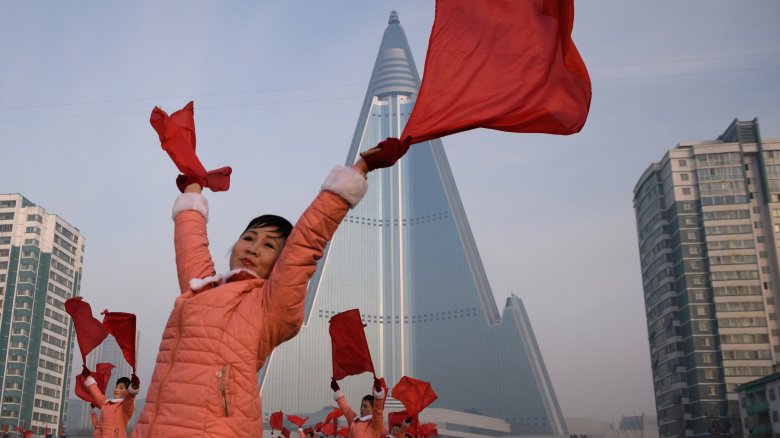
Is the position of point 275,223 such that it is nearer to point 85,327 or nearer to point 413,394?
point 85,327

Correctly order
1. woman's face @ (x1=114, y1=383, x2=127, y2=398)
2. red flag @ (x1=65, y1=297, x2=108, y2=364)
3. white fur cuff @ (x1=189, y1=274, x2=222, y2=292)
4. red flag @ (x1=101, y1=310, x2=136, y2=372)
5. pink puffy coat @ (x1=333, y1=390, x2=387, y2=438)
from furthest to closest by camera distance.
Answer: woman's face @ (x1=114, y1=383, x2=127, y2=398) → pink puffy coat @ (x1=333, y1=390, x2=387, y2=438) → red flag @ (x1=65, y1=297, x2=108, y2=364) → red flag @ (x1=101, y1=310, x2=136, y2=372) → white fur cuff @ (x1=189, y1=274, x2=222, y2=292)

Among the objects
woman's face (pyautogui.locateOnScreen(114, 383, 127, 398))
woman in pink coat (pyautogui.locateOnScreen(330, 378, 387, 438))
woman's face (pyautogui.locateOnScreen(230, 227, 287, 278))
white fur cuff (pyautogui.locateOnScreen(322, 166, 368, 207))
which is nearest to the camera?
white fur cuff (pyautogui.locateOnScreen(322, 166, 368, 207))

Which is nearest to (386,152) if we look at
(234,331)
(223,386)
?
(234,331)

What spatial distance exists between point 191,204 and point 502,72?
5.25 feet

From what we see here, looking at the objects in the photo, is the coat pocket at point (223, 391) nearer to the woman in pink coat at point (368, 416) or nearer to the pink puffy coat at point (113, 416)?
the woman in pink coat at point (368, 416)

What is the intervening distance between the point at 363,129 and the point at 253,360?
98.0 meters

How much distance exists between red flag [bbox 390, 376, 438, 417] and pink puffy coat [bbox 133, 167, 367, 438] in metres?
7.39

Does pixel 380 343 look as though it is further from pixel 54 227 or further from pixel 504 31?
pixel 504 31

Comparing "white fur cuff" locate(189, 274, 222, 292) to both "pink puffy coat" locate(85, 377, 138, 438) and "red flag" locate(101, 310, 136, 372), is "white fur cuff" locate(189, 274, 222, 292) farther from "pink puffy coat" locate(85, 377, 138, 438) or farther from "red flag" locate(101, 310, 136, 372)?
"pink puffy coat" locate(85, 377, 138, 438)

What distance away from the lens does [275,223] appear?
349 cm

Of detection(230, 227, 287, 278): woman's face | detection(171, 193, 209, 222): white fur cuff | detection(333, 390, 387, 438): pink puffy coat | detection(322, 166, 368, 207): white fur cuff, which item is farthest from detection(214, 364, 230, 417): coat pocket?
detection(333, 390, 387, 438): pink puffy coat

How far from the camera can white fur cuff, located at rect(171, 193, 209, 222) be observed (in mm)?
3613

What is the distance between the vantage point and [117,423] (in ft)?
27.2

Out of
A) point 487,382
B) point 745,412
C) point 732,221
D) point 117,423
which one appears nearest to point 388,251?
point 487,382
